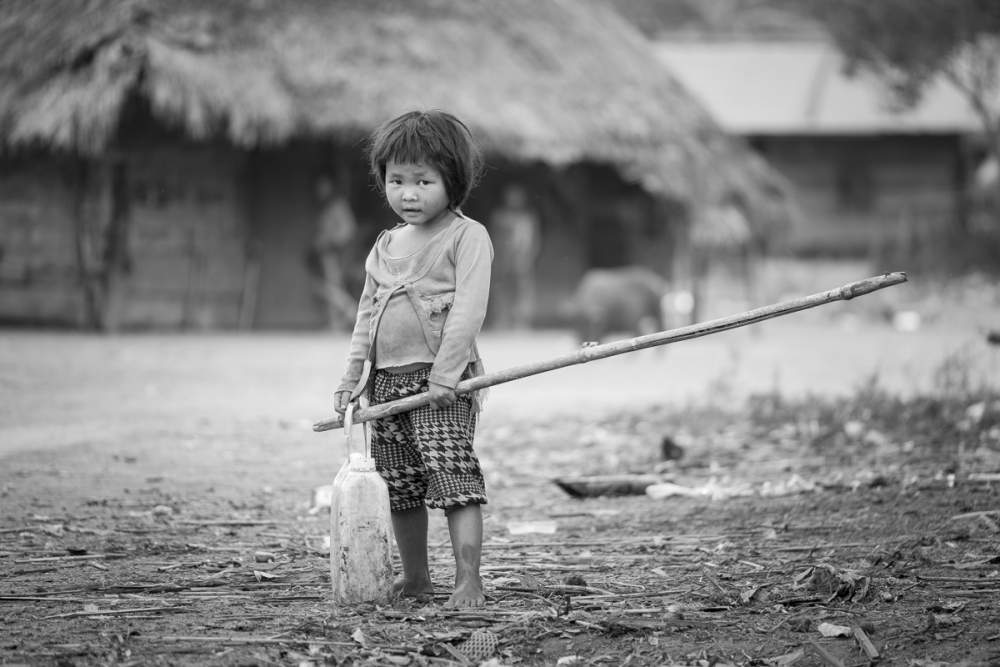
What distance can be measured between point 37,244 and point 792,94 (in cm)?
1775

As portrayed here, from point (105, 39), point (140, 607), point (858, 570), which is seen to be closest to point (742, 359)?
point (105, 39)

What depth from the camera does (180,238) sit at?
1537 cm

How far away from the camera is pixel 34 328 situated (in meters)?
14.6

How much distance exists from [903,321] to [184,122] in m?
10.2

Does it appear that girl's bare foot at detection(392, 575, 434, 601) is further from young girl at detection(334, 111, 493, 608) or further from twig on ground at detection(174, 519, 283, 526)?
twig on ground at detection(174, 519, 283, 526)

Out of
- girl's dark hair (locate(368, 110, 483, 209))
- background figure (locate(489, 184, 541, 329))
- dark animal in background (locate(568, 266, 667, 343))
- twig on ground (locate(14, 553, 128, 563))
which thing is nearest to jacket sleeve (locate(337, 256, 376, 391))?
girl's dark hair (locate(368, 110, 483, 209))

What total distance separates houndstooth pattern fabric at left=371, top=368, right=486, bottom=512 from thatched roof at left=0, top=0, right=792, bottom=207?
10304 millimetres

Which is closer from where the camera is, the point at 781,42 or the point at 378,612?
the point at 378,612

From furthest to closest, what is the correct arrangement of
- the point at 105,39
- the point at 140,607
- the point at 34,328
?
the point at 34,328 → the point at 105,39 → the point at 140,607

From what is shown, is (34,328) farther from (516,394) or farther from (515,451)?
(515,451)

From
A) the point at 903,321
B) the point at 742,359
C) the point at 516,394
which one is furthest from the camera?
the point at 903,321

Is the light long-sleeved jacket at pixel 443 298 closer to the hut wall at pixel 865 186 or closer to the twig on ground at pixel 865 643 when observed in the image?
the twig on ground at pixel 865 643

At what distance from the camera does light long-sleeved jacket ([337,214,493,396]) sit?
3.52 meters

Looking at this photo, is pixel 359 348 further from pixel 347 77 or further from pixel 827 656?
pixel 347 77
